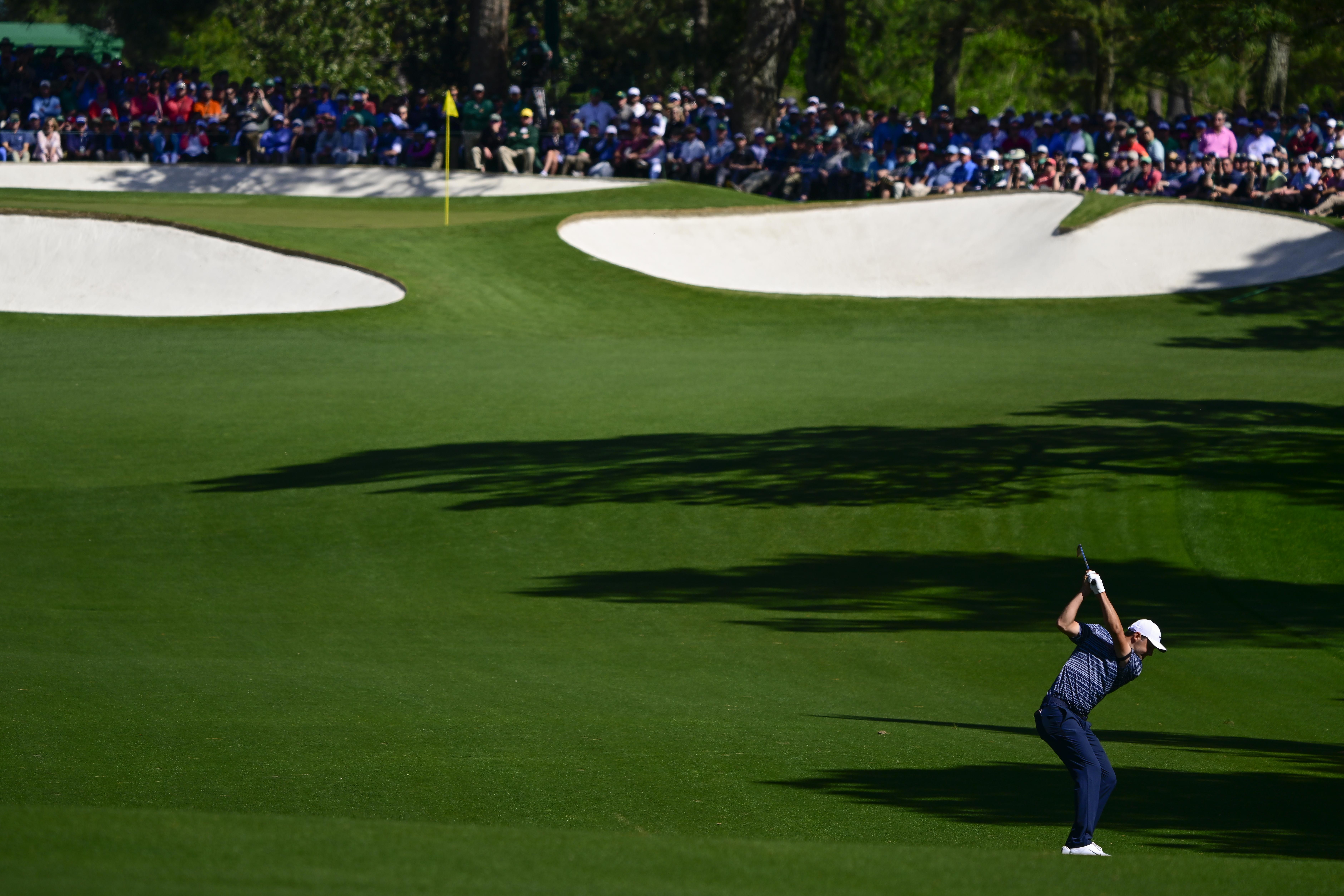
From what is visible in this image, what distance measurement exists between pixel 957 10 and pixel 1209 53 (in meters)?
29.7

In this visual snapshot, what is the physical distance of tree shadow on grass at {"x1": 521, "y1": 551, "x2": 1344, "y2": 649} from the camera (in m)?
12.6

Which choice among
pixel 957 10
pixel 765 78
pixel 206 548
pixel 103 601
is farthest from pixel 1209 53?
pixel 957 10

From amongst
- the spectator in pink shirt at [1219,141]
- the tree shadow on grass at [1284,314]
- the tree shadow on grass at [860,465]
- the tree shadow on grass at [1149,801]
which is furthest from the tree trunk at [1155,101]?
the tree shadow on grass at [1149,801]

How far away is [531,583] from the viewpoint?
13.9 metres

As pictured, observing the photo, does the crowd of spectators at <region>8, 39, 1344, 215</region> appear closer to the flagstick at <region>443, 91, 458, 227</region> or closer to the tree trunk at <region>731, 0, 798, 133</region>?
the flagstick at <region>443, 91, 458, 227</region>

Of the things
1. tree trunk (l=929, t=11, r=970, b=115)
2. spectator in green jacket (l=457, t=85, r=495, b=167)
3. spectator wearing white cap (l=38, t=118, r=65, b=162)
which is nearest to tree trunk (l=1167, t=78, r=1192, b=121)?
tree trunk (l=929, t=11, r=970, b=115)

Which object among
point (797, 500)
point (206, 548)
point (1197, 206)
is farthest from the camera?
point (1197, 206)

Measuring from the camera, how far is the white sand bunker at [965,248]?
109ft

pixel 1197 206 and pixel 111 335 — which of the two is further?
pixel 1197 206

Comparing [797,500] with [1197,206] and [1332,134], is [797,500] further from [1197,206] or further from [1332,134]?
[1332,134]

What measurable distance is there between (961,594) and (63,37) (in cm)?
6937

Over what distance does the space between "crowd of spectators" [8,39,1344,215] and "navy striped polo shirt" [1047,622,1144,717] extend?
29.3 m

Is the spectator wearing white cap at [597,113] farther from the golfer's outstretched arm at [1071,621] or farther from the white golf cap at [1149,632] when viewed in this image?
the white golf cap at [1149,632]

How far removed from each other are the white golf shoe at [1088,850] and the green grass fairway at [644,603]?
320 mm
